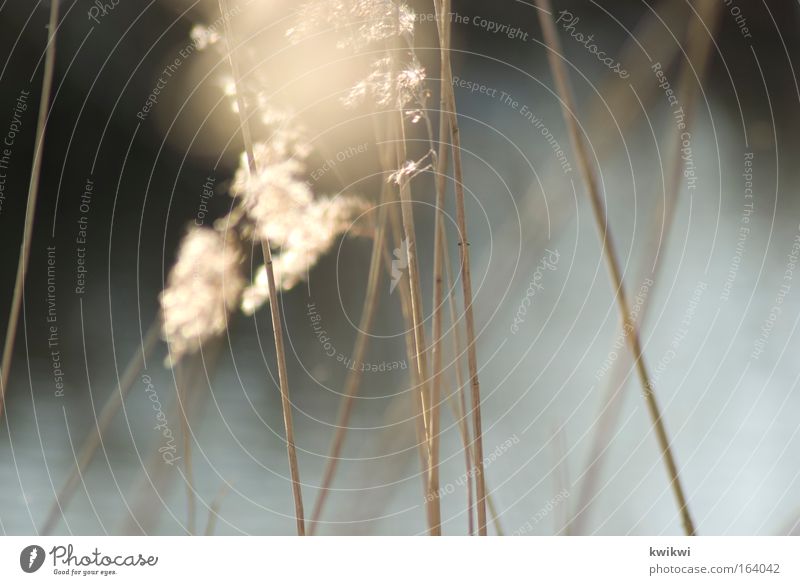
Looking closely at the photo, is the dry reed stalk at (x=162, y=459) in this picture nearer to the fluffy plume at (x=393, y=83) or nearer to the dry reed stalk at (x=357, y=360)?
the dry reed stalk at (x=357, y=360)

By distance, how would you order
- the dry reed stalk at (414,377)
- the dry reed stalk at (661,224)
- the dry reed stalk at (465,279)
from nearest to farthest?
the dry reed stalk at (465,279)
the dry reed stalk at (414,377)
the dry reed stalk at (661,224)

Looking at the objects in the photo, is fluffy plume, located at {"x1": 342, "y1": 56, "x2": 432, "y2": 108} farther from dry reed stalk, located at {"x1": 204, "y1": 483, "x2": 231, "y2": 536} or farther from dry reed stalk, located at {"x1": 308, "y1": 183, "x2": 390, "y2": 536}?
dry reed stalk, located at {"x1": 204, "y1": 483, "x2": 231, "y2": 536}

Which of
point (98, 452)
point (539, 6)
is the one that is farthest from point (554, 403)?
point (98, 452)

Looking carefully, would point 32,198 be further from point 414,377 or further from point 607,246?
point 607,246

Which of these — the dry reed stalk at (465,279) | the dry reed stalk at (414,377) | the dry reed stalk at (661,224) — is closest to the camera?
the dry reed stalk at (465,279)

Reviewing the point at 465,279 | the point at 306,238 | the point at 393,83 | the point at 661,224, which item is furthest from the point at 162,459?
the point at 661,224

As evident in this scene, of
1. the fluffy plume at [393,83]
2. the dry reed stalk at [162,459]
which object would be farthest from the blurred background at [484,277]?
the fluffy plume at [393,83]

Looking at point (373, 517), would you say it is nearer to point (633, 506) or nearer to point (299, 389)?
point (299, 389)
